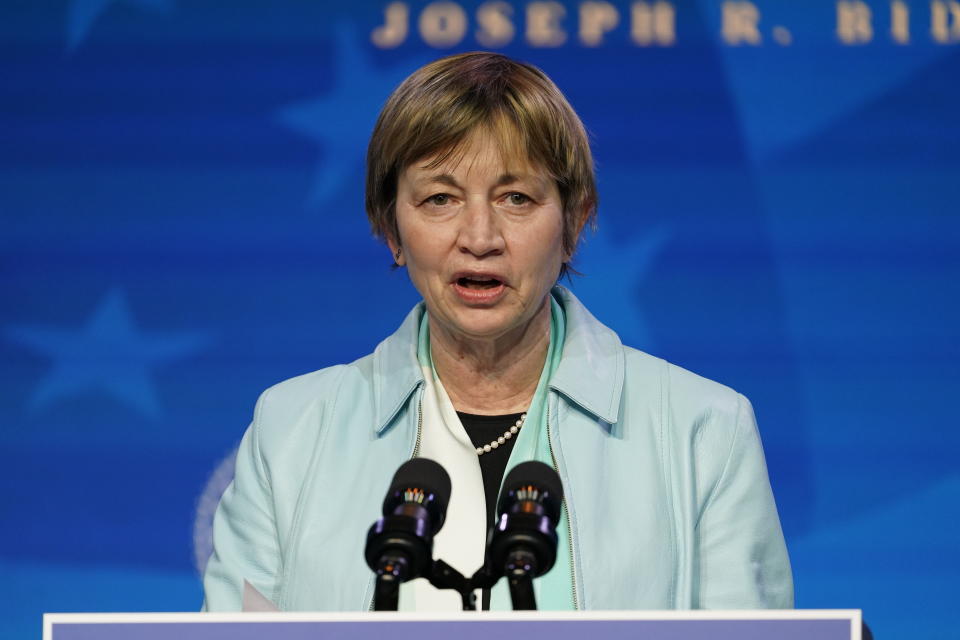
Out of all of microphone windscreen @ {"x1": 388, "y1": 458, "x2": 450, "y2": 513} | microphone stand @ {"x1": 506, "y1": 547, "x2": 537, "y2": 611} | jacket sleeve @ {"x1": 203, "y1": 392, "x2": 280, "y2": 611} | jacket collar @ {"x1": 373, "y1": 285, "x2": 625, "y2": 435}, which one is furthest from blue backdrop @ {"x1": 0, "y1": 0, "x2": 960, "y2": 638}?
microphone stand @ {"x1": 506, "y1": 547, "x2": 537, "y2": 611}

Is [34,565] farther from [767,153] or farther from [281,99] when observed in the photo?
[767,153]

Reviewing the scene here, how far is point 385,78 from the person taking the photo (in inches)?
137

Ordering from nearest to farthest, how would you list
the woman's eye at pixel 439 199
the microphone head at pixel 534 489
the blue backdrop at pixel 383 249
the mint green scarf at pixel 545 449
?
1. the microphone head at pixel 534 489
2. the mint green scarf at pixel 545 449
3. the woman's eye at pixel 439 199
4. the blue backdrop at pixel 383 249

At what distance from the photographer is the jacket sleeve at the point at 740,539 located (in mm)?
2045

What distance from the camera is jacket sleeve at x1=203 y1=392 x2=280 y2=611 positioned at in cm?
214

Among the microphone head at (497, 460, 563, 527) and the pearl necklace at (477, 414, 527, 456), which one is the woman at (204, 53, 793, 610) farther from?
the microphone head at (497, 460, 563, 527)

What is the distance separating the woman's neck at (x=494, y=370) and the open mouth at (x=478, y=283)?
0.13 m

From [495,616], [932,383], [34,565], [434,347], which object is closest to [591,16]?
[932,383]

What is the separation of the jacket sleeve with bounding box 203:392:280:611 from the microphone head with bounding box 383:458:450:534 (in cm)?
74

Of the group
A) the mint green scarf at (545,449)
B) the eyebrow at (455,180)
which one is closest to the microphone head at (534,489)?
the mint green scarf at (545,449)

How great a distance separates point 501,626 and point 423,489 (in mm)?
192

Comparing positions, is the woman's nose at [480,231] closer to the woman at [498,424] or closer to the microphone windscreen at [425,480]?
the woman at [498,424]

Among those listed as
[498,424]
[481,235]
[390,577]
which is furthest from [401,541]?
[498,424]

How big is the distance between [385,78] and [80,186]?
841mm
